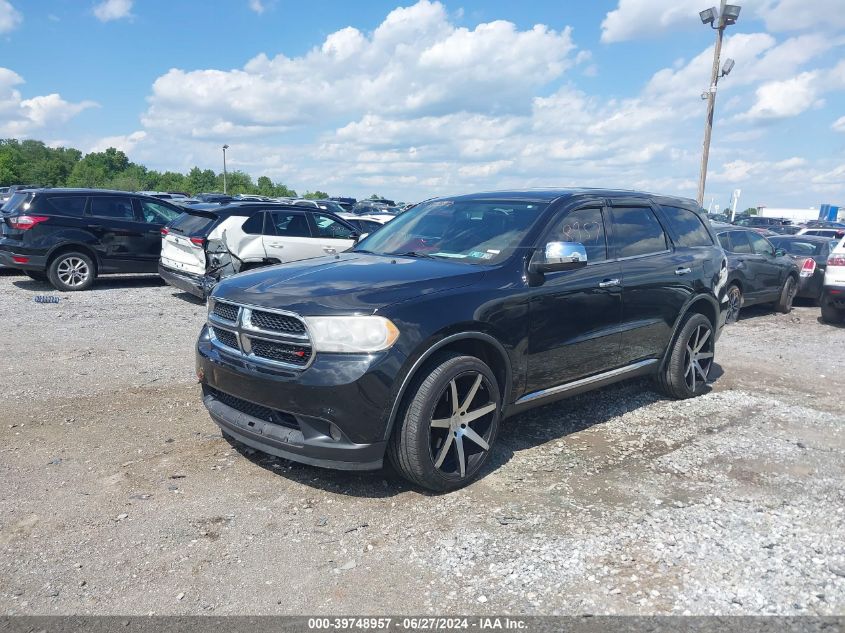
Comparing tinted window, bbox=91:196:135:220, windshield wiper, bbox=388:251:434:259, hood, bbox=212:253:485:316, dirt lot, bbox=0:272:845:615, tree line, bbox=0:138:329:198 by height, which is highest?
tree line, bbox=0:138:329:198

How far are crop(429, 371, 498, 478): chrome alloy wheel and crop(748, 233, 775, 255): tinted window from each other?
964 centimetres

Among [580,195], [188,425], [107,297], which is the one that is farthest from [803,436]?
[107,297]

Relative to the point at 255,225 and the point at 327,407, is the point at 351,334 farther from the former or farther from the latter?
the point at 255,225

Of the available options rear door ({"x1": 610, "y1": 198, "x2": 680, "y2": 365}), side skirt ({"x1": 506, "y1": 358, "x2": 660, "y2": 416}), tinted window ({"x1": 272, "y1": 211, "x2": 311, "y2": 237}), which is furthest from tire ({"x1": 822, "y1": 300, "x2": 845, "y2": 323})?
tinted window ({"x1": 272, "y1": 211, "x2": 311, "y2": 237})

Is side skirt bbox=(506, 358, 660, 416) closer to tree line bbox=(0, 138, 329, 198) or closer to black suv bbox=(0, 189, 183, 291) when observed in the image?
black suv bbox=(0, 189, 183, 291)

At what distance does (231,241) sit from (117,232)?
114 inches

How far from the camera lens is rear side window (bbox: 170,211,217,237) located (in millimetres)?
10109

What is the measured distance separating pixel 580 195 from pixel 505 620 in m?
3.35

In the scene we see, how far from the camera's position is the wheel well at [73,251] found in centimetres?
1119

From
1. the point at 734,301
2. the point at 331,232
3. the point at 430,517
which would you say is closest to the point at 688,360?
the point at 430,517

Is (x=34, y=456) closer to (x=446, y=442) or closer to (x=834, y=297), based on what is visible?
(x=446, y=442)

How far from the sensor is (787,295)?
12.5 meters

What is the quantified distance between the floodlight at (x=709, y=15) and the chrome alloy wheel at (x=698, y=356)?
1649 centimetres

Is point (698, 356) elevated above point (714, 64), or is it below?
below
